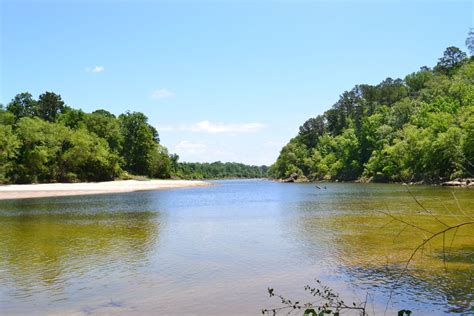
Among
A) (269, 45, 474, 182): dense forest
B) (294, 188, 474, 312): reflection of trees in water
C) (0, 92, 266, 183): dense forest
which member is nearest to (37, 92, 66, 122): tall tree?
(0, 92, 266, 183): dense forest

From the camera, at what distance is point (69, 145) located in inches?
3642

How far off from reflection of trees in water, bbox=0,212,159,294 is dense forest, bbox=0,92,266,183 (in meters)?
54.5

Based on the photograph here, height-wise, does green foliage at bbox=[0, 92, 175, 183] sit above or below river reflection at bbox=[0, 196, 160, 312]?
above

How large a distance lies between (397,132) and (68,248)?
88.1 metres

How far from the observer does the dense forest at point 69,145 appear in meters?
81.0

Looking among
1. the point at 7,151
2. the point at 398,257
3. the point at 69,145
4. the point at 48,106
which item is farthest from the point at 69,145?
the point at 398,257

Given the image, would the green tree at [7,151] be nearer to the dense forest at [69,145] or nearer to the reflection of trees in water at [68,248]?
the dense forest at [69,145]

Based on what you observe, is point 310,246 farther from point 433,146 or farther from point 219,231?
point 433,146

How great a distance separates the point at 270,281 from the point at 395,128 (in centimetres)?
9958

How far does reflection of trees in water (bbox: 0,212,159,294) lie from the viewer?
13977mm

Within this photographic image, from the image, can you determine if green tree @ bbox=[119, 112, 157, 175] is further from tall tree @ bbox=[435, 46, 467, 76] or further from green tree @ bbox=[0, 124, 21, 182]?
tall tree @ bbox=[435, 46, 467, 76]

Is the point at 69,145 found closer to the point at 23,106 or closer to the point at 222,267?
the point at 23,106

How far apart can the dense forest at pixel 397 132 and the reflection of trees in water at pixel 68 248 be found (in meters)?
34.5

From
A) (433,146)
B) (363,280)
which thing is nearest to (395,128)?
(433,146)
